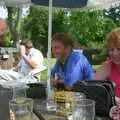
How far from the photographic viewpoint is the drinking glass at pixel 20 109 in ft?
6.02

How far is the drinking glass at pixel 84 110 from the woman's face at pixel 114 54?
0.89 meters

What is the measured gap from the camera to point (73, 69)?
3396 mm

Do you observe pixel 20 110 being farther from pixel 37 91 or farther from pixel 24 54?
pixel 24 54

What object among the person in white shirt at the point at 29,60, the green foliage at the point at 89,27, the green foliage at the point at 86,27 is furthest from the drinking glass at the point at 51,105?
the green foliage at the point at 89,27

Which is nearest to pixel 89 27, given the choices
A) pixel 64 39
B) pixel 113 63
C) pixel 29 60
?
pixel 29 60

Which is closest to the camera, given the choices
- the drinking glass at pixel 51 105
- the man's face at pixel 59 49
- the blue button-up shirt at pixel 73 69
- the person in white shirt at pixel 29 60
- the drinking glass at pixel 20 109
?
the drinking glass at pixel 20 109

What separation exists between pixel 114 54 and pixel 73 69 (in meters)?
0.75

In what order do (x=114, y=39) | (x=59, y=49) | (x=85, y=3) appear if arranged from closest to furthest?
(x=114, y=39), (x=59, y=49), (x=85, y=3)

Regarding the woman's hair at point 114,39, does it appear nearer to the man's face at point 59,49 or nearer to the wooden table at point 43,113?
the wooden table at point 43,113

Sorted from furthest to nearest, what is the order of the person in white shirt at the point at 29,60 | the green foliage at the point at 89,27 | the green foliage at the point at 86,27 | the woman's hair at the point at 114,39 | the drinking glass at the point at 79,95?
the green foliage at the point at 89,27, the green foliage at the point at 86,27, the person in white shirt at the point at 29,60, the woman's hair at the point at 114,39, the drinking glass at the point at 79,95

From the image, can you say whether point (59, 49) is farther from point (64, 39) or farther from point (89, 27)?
point (89, 27)

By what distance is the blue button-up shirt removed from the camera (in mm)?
3304

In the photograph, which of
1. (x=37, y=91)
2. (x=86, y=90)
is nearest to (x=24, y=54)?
(x=37, y=91)

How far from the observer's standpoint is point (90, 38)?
24547 mm
